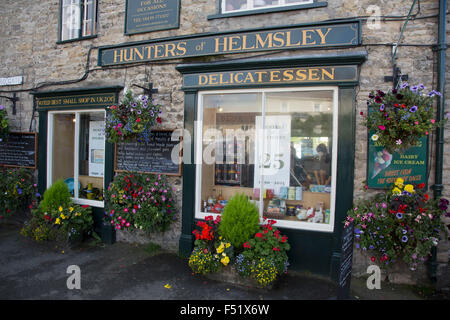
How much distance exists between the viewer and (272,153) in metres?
5.26

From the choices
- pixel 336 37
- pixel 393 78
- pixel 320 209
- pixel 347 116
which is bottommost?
pixel 320 209

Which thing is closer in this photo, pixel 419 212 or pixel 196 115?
pixel 419 212

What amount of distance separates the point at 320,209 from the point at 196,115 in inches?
107

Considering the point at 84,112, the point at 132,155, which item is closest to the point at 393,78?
the point at 132,155

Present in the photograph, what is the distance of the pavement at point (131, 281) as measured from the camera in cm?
411

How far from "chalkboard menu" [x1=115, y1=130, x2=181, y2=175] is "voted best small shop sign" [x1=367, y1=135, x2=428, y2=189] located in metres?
3.23

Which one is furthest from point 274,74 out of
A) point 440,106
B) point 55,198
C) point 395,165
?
point 55,198

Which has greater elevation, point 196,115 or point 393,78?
point 393,78

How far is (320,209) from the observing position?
16.3 ft

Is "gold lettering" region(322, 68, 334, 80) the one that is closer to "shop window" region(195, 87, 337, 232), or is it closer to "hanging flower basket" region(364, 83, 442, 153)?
"shop window" region(195, 87, 337, 232)

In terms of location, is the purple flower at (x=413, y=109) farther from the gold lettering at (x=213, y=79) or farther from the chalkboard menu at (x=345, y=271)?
the gold lettering at (x=213, y=79)

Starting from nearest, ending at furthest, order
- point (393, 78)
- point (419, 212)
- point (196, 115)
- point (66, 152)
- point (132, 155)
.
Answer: point (419, 212)
point (393, 78)
point (196, 115)
point (132, 155)
point (66, 152)

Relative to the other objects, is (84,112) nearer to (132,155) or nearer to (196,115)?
(132,155)

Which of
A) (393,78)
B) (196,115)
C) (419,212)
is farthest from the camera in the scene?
(196,115)
